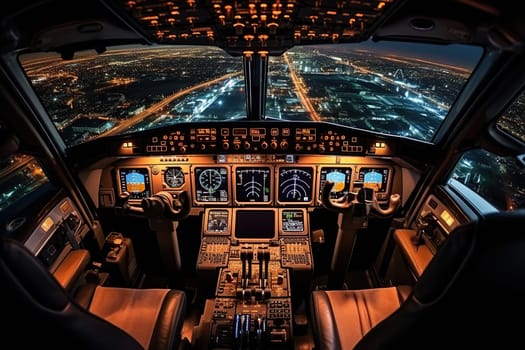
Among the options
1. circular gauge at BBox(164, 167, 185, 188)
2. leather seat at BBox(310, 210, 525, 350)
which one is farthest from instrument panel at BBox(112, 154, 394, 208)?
leather seat at BBox(310, 210, 525, 350)

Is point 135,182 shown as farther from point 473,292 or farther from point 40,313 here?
point 473,292

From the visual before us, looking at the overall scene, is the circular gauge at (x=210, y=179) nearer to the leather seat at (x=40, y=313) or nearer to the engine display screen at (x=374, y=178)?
the engine display screen at (x=374, y=178)

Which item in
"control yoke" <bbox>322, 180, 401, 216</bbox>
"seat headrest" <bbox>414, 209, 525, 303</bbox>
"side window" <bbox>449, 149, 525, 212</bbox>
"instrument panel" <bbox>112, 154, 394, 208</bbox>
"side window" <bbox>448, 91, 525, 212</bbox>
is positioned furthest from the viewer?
"instrument panel" <bbox>112, 154, 394, 208</bbox>

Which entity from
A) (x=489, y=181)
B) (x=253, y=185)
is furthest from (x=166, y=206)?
(x=489, y=181)

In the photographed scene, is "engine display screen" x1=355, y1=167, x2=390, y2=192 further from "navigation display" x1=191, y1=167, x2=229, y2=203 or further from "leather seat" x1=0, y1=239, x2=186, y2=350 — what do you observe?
"leather seat" x1=0, y1=239, x2=186, y2=350

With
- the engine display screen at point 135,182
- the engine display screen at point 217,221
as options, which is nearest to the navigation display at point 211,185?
the engine display screen at point 217,221

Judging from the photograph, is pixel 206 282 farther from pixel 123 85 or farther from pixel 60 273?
pixel 123 85
